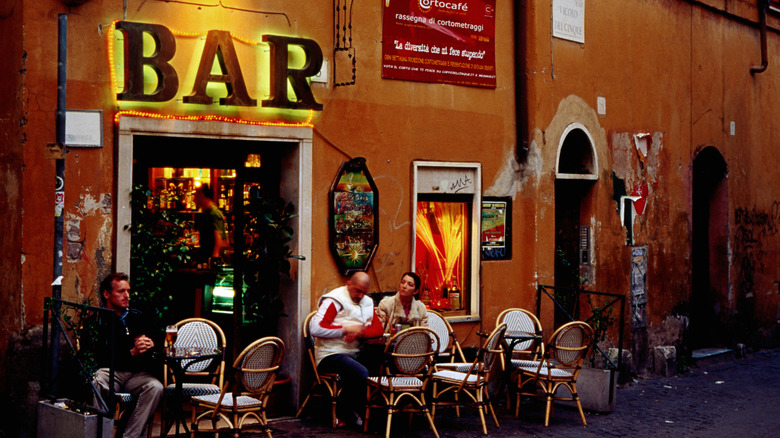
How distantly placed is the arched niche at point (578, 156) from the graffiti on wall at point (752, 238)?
13.5 ft

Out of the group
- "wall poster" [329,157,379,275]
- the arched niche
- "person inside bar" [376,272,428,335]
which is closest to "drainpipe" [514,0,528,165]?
the arched niche

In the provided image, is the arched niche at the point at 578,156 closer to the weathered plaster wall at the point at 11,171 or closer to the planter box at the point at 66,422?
the weathered plaster wall at the point at 11,171

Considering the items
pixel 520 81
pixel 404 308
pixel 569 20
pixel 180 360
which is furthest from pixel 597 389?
pixel 180 360

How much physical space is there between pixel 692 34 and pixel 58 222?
947cm

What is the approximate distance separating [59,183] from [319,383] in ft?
9.35

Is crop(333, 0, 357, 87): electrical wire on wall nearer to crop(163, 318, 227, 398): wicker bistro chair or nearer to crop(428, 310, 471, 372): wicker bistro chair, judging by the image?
crop(428, 310, 471, 372): wicker bistro chair

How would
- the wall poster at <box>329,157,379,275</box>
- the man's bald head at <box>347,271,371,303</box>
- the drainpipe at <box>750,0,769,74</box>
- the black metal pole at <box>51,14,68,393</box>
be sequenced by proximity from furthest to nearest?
the drainpipe at <box>750,0,769,74</box>, the wall poster at <box>329,157,379,275</box>, the man's bald head at <box>347,271,371,303</box>, the black metal pole at <box>51,14,68,393</box>

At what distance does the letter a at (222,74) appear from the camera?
26.2 feet

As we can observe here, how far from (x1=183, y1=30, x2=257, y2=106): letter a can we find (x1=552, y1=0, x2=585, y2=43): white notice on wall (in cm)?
422

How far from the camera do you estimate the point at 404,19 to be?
31.1 ft

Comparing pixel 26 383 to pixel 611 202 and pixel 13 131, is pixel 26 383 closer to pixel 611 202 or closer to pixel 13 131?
pixel 13 131

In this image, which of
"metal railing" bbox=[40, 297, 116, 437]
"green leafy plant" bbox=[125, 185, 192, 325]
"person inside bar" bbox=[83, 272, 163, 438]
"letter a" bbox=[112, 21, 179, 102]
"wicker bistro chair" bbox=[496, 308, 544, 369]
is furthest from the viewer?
"wicker bistro chair" bbox=[496, 308, 544, 369]

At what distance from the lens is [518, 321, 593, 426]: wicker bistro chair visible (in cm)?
899

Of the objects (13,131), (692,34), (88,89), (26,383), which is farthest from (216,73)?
(692,34)
